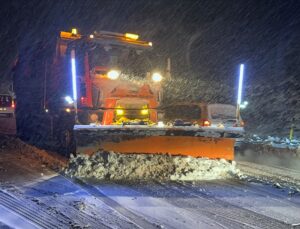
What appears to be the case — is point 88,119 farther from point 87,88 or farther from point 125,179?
point 125,179

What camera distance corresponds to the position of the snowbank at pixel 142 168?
280 inches

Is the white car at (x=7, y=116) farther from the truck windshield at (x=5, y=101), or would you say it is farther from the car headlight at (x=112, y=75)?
the car headlight at (x=112, y=75)

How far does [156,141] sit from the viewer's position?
25.2 ft

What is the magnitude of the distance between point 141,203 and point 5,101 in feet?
33.6

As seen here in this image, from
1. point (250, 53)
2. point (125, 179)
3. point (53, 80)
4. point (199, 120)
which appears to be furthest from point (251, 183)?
point (250, 53)

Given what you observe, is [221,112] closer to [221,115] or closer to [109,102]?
[221,115]

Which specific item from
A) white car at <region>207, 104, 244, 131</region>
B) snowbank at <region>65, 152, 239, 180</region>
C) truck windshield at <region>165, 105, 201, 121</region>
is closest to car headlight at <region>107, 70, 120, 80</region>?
snowbank at <region>65, 152, 239, 180</region>

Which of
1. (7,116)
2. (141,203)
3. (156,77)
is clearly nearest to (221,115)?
(156,77)

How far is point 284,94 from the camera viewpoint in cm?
2136

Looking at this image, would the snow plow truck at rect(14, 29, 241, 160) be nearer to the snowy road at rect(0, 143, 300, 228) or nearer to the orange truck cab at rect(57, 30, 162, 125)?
the orange truck cab at rect(57, 30, 162, 125)

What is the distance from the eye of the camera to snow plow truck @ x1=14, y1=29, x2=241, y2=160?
756 centimetres

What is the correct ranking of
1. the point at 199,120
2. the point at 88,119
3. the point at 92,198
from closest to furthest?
the point at 92,198 < the point at 88,119 < the point at 199,120

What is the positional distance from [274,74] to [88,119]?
56.6ft

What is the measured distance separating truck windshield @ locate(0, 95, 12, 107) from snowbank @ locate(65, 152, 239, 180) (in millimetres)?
7547
